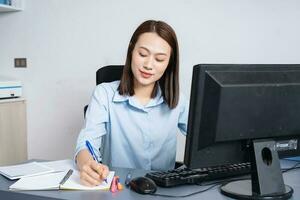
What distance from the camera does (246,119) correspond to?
0.99 meters

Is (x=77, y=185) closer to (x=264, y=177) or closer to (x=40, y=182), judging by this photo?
(x=40, y=182)

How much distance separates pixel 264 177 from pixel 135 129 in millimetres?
667

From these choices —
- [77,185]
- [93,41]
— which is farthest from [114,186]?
[93,41]

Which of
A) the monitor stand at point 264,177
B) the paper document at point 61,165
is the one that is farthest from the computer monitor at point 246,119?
the paper document at point 61,165

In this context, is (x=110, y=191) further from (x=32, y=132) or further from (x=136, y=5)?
(x=32, y=132)

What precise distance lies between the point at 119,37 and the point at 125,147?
4.44 ft

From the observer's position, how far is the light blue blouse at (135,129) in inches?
61.2

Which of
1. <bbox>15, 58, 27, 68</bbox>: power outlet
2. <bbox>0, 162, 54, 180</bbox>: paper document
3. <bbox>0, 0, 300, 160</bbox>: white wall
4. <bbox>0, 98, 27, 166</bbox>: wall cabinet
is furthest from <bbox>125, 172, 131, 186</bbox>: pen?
<bbox>15, 58, 27, 68</bbox>: power outlet

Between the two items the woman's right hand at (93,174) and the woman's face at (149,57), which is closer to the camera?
the woman's right hand at (93,174)

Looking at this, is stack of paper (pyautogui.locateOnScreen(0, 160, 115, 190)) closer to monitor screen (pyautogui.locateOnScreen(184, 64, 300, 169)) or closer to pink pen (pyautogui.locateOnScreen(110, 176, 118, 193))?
pink pen (pyautogui.locateOnScreen(110, 176, 118, 193))

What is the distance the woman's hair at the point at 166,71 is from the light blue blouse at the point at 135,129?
0.03 metres

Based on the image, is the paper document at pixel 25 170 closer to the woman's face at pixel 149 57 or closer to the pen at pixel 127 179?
the pen at pixel 127 179

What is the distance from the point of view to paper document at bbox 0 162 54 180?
1174 mm

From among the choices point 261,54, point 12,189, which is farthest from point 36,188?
point 261,54
